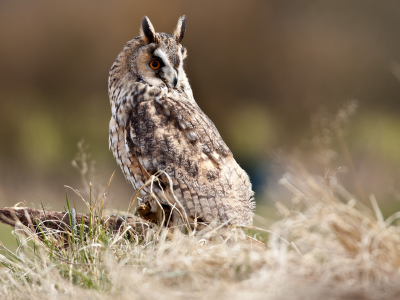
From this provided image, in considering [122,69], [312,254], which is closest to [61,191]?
[122,69]

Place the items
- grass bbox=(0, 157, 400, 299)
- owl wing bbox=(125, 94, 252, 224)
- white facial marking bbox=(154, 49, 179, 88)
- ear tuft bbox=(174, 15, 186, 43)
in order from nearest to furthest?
grass bbox=(0, 157, 400, 299)
owl wing bbox=(125, 94, 252, 224)
white facial marking bbox=(154, 49, 179, 88)
ear tuft bbox=(174, 15, 186, 43)

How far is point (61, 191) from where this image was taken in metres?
5.45

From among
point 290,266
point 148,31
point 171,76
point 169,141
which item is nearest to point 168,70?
point 171,76

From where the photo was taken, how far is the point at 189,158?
1.90 metres

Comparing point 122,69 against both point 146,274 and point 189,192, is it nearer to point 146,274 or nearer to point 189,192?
point 189,192

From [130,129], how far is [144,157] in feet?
0.57

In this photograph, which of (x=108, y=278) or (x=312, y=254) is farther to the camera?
(x=108, y=278)

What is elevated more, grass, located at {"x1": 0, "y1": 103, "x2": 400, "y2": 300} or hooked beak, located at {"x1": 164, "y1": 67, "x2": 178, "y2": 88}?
hooked beak, located at {"x1": 164, "y1": 67, "x2": 178, "y2": 88}

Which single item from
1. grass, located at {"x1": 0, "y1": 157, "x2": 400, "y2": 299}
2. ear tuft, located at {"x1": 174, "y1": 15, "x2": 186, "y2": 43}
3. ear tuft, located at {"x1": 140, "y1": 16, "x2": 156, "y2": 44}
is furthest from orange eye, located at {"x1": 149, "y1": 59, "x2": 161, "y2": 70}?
grass, located at {"x1": 0, "y1": 157, "x2": 400, "y2": 299}

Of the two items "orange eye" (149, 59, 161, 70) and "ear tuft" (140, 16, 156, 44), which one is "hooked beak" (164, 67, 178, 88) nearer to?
"orange eye" (149, 59, 161, 70)

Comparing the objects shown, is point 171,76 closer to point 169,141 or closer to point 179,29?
point 179,29

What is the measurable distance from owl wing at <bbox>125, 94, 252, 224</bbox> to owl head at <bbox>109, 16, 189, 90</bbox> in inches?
8.0

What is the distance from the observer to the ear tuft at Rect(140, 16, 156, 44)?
2164 mm

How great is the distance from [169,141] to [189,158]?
0.13 meters
